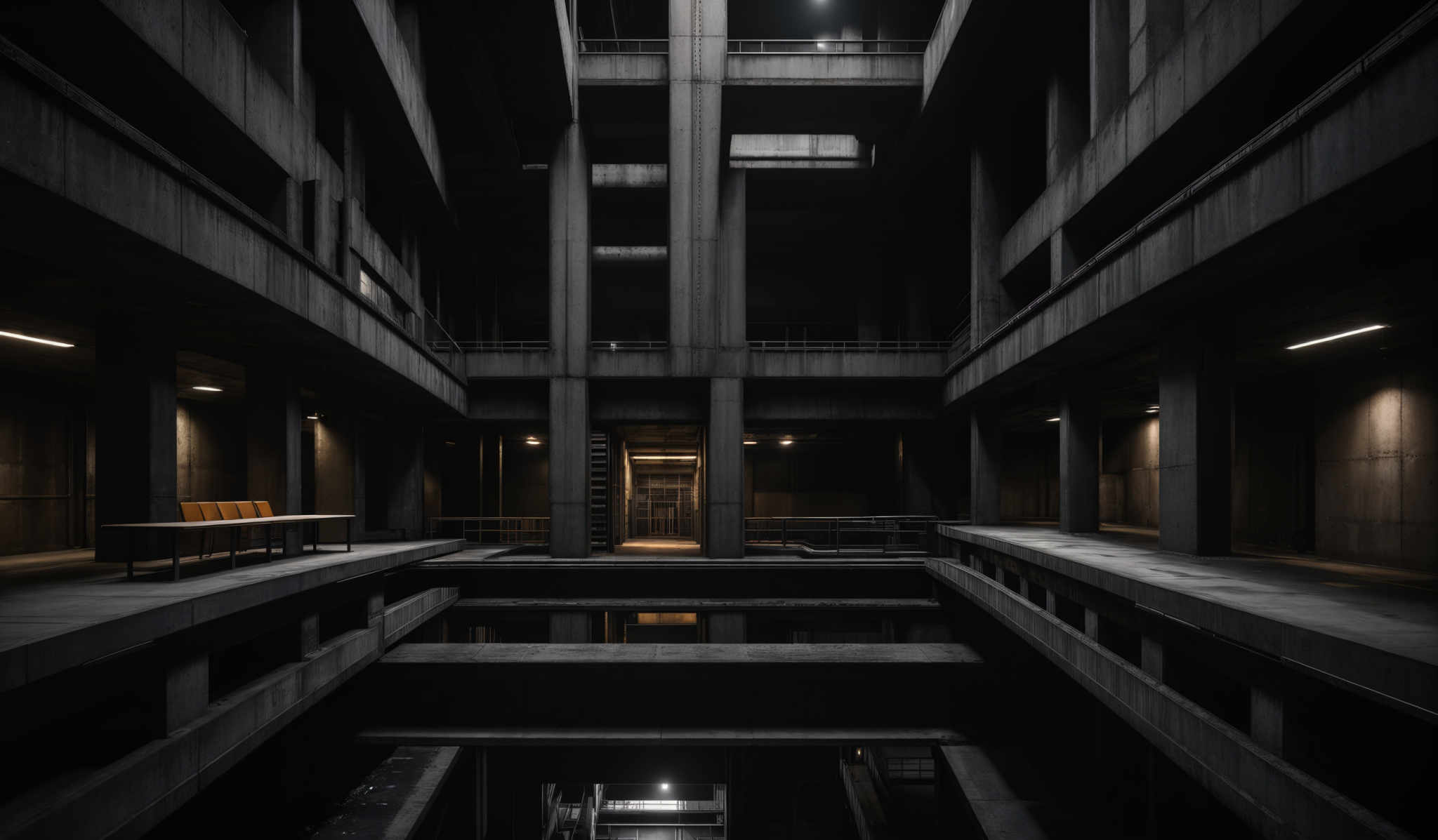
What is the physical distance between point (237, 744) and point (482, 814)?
6.19 meters

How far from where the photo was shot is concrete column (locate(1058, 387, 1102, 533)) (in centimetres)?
1438

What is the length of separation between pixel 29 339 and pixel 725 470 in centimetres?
1404

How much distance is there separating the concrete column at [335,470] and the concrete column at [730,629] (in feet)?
33.6

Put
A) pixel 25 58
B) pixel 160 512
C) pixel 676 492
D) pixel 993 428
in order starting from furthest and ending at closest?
1. pixel 676 492
2. pixel 993 428
3. pixel 160 512
4. pixel 25 58

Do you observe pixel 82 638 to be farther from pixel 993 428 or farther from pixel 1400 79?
pixel 993 428

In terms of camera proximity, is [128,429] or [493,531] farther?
[493,531]

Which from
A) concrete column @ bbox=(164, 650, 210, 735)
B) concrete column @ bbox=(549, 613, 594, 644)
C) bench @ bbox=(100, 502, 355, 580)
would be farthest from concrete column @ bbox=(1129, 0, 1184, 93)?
concrete column @ bbox=(549, 613, 594, 644)

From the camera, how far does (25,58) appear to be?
17.0ft

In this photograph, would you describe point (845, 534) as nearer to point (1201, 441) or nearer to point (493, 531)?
point (493, 531)

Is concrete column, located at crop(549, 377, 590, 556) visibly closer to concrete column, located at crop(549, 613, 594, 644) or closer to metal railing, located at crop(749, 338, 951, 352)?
concrete column, located at crop(549, 613, 594, 644)

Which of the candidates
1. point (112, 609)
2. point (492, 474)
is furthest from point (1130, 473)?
point (112, 609)

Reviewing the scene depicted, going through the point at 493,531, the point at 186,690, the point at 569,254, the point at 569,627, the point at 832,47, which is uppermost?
the point at 832,47

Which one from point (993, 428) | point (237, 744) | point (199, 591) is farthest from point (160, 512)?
point (993, 428)

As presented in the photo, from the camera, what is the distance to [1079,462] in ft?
47.4
